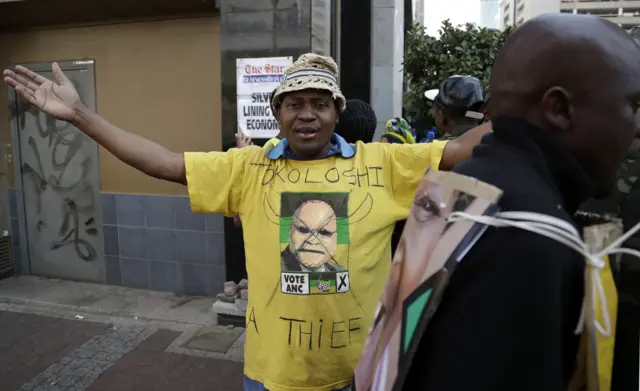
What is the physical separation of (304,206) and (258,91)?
2904mm

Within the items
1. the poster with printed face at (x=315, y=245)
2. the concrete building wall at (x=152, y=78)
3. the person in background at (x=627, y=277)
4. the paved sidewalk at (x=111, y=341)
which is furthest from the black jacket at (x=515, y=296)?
the concrete building wall at (x=152, y=78)

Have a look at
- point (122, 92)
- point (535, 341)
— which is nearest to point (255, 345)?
point (535, 341)

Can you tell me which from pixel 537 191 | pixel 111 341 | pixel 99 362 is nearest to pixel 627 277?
pixel 537 191

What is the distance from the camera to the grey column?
7.54 meters

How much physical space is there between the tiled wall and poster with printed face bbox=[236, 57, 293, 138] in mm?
1163

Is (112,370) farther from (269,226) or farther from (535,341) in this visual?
(535,341)

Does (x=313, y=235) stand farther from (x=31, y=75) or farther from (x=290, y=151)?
(x=31, y=75)

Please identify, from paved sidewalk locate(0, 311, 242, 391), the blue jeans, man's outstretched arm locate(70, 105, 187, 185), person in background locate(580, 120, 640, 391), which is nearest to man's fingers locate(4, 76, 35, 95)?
man's outstretched arm locate(70, 105, 187, 185)

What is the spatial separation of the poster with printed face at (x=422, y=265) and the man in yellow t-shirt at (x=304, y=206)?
746 millimetres

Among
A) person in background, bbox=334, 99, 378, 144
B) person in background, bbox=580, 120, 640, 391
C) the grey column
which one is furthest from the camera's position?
the grey column

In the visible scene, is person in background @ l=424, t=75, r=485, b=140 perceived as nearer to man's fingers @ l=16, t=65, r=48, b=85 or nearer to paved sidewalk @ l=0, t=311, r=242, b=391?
man's fingers @ l=16, t=65, r=48, b=85

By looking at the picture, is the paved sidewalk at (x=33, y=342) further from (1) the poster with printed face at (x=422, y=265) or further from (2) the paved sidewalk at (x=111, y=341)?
(1) the poster with printed face at (x=422, y=265)

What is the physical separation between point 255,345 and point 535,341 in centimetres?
136

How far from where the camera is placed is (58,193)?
6027 millimetres
